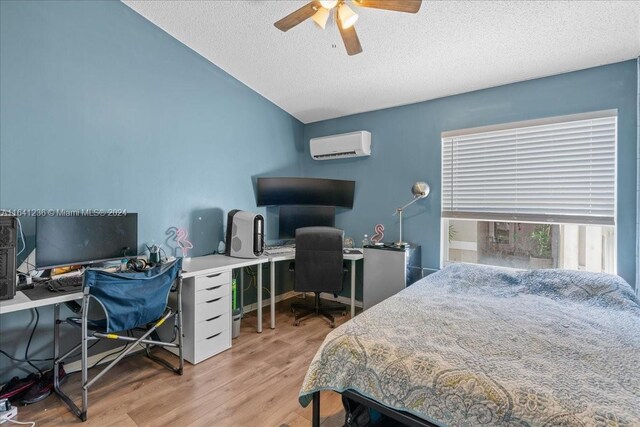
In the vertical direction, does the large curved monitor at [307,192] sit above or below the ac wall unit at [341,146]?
below

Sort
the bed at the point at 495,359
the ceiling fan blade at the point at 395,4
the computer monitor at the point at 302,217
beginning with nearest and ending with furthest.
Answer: the bed at the point at 495,359
the ceiling fan blade at the point at 395,4
the computer monitor at the point at 302,217

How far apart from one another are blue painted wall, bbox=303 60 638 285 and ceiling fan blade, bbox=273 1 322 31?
1903 mm

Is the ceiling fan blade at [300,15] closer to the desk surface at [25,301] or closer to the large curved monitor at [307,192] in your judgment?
the large curved monitor at [307,192]

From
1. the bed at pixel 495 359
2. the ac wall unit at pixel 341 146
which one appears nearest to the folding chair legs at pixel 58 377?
the bed at pixel 495 359

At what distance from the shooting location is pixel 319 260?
3002 millimetres

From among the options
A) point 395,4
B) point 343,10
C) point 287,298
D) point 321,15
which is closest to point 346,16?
point 343,10

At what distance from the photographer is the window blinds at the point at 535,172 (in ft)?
7.95

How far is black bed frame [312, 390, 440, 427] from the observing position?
3.91 ft

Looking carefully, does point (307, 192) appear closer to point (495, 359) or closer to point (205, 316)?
point (205, 316)

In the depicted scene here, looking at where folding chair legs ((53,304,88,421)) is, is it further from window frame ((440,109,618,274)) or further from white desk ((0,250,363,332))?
window frame ((440,109,618,274))

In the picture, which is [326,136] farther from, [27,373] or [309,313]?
[27,373]

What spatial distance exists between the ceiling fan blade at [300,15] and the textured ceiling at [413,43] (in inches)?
16.3

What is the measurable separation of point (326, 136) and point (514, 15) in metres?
2.30

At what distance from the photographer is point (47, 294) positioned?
66.0 inches
